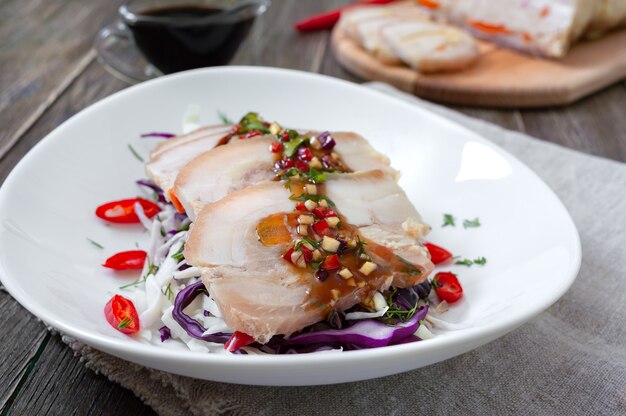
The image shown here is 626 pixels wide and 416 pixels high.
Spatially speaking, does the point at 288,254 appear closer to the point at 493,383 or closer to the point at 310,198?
the point at 310,198

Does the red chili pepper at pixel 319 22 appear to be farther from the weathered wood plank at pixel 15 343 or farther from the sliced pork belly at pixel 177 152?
the weathered wood plank at pixel 15 343

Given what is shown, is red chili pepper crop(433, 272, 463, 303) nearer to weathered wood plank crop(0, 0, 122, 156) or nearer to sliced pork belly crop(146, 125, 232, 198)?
sliced pork belly crop(146, 125, 232, 198)

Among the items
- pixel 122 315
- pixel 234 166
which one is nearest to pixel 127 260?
pixel 122 315

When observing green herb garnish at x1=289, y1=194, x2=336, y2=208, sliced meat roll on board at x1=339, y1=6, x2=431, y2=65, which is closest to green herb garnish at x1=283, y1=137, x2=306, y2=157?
green herb garnish at x1=289, y1=194, x2=336, y2=208

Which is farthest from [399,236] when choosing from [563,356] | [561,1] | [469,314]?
[561,1]

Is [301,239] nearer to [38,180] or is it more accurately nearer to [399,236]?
[399,236]
